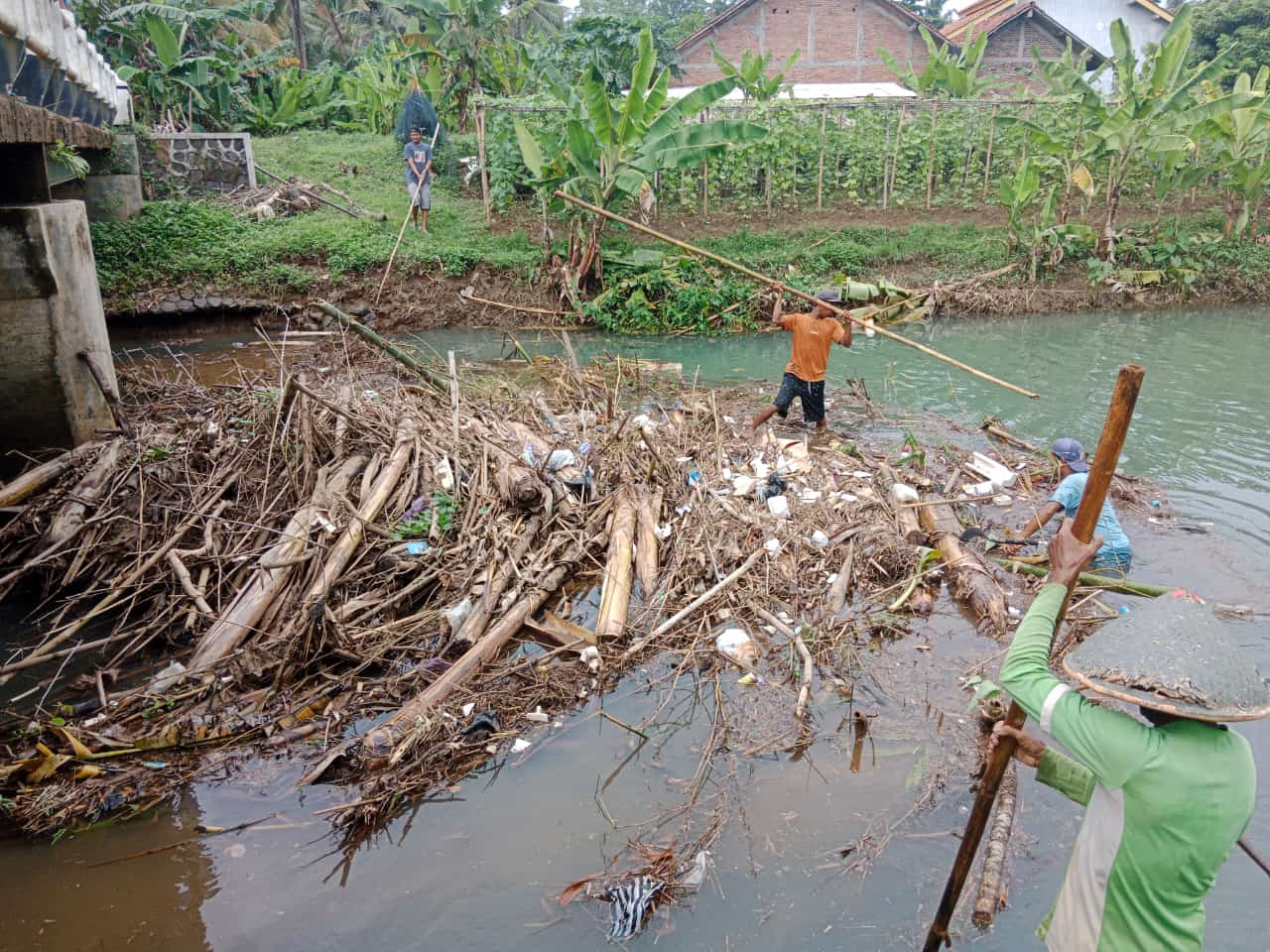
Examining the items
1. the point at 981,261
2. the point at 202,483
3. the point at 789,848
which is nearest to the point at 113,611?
the point at 202,483

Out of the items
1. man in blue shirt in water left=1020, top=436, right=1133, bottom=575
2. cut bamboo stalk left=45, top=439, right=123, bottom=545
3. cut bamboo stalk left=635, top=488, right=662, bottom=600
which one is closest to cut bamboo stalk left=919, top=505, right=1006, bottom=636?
man in blue shirt in water left=1020, top=436, right=1133, bottom=575

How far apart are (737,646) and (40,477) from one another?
488cm

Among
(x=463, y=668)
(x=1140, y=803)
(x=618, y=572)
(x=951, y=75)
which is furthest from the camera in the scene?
(x=951, y=75)

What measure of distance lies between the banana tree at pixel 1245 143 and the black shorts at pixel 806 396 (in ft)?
34.3

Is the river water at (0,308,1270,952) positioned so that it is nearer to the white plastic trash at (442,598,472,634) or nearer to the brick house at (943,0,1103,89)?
the white plastic trash at (442,598,472,634)

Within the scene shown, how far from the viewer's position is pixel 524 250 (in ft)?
47.1

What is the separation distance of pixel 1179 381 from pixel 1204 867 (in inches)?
413

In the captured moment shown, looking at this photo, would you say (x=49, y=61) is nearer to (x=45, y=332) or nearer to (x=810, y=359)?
(x=45, y=332)

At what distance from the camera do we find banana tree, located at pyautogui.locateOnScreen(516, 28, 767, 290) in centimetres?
1147

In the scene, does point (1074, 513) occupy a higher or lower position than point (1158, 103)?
lower

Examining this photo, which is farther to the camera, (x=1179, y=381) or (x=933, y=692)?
(x=1179, y=381)

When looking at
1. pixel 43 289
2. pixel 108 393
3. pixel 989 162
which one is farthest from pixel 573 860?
pixel 989 162

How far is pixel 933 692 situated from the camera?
479 cm

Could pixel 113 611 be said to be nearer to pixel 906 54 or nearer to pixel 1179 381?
pixel 1179 381
